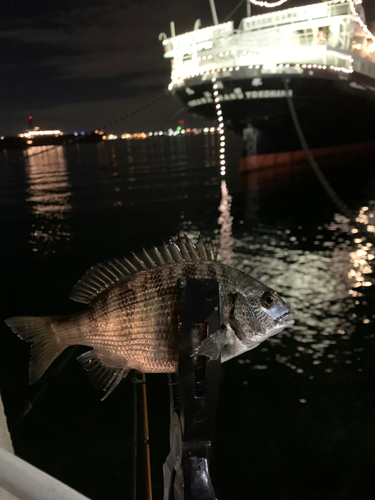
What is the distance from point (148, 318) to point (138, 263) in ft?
1.09

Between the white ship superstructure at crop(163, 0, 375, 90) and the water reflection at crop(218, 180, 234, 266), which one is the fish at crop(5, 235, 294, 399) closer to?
the water reflection at crop(218, 180, 234, 266)

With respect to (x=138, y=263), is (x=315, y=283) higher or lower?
lower

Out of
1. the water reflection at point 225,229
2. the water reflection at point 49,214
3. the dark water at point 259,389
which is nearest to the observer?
the dark water at point 259,389

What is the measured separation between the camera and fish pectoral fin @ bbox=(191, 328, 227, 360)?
135 centimetres

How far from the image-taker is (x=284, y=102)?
21.8 m

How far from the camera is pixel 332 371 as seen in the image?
5.31m

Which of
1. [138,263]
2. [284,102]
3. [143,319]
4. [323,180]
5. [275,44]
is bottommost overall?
[323,180]

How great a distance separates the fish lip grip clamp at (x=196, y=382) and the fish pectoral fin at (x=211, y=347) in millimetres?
17

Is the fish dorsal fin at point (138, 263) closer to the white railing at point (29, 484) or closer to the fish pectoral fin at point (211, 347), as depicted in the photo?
the fish pectoral fin at point (211, 347)

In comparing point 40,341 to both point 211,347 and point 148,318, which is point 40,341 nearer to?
point 148,318

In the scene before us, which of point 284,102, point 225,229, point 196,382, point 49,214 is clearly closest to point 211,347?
point 196,382

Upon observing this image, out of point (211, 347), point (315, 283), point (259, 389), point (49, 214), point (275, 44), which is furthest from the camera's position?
point (275, 44)

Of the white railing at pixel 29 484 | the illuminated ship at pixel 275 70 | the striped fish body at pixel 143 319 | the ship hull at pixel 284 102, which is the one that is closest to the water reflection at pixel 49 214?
the striped fish body at pixel 143 319

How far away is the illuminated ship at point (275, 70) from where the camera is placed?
21.3 meters
